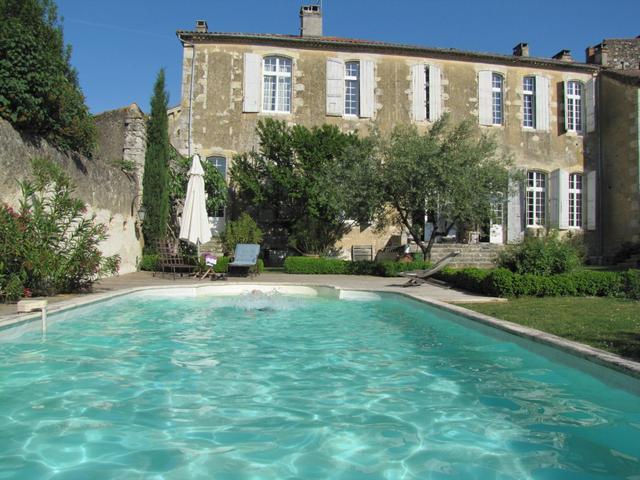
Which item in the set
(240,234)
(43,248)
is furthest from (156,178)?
(43,248)

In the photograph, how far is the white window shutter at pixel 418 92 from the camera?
1883cm

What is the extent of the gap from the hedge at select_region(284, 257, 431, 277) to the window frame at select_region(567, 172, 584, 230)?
9.16 metres

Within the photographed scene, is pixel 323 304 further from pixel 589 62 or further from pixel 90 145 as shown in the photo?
pixel 589 62

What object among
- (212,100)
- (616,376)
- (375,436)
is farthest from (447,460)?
(212,100)

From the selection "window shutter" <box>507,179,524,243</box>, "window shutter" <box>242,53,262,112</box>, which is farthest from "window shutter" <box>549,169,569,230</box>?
"window shutter" <box>242,53,262,112</box>

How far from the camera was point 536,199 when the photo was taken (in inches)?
776

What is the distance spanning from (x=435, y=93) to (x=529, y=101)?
4.23 metres

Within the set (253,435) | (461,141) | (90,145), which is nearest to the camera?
(253,435)

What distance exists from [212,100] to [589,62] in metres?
16.7

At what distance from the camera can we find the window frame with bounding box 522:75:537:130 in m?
19.7

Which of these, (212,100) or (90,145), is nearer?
(90,145)

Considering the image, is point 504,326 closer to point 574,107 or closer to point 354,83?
point 354,83

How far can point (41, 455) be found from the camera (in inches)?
113

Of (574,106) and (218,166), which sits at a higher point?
(574,106)
